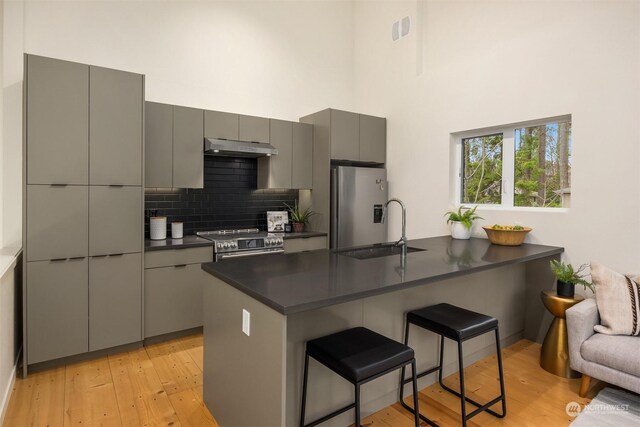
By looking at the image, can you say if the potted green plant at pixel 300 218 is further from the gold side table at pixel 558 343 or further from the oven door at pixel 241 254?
the gold side table at pixel 558 343

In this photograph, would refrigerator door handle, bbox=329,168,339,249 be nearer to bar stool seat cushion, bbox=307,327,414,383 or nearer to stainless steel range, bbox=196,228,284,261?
stainless steel range, bbox=196,228,284,261

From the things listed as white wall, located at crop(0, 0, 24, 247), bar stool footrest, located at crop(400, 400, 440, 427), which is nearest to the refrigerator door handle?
bar stool footrest, located at crop(400, 400, 440, 427)

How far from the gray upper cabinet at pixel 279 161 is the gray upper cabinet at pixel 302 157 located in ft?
0.19

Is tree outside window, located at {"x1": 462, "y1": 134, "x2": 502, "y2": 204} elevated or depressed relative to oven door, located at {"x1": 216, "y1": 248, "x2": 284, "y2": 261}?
elevated

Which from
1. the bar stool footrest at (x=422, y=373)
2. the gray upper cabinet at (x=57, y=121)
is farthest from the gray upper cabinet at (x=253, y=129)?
the bar stool footrest at (x=422, y=373)

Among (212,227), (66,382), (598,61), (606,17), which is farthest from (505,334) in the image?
(66,382)

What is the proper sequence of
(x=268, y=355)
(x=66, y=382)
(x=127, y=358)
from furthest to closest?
(x=127, y=358)
(x=66, y=382)
(x=268, y=355)

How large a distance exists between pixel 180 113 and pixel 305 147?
147cm

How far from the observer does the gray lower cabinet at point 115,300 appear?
2.96 meters

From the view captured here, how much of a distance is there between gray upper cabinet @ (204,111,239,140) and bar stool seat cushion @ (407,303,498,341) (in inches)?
102

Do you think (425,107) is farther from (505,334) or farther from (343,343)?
(343,343)

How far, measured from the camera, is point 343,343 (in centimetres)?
182

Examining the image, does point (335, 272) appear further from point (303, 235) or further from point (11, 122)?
point (11, 122)

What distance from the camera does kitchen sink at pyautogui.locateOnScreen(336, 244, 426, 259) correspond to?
2.84 metres
